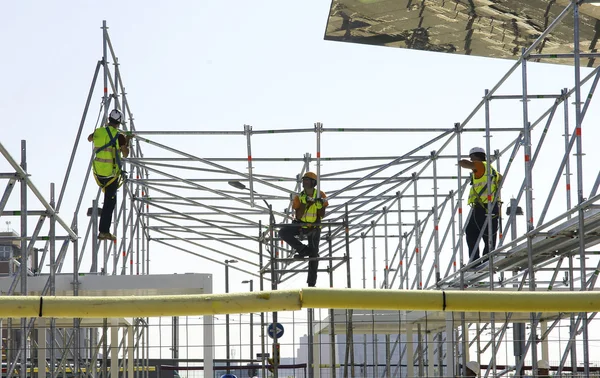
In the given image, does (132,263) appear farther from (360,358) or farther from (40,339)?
(360,358)

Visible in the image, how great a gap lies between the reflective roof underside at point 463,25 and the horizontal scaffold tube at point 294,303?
971 cm

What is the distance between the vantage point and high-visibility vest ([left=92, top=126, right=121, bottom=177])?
53.0 ft

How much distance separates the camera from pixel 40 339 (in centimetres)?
1565

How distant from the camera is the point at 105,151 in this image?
16.1 meters

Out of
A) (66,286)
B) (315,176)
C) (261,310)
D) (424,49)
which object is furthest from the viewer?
(424,49)

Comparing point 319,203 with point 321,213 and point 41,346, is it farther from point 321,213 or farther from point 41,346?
point 41,346

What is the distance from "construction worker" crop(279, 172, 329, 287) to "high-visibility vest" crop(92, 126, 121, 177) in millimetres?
2705

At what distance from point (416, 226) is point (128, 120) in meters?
5.88

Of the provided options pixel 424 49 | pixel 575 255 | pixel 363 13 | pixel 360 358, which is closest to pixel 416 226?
pixel 424 49

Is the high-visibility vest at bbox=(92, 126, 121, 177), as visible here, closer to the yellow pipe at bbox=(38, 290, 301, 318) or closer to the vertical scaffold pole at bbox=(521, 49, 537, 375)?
the vertical scaffold pole at bbox=(521, 49, 537, 375)

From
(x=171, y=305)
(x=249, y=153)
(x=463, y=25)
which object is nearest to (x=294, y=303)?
(x=171, y=305)

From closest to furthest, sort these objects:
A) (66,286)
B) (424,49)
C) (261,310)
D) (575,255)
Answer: (261,310)
(575,255)
(66,286)
(424,49)

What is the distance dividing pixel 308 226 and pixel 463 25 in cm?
457

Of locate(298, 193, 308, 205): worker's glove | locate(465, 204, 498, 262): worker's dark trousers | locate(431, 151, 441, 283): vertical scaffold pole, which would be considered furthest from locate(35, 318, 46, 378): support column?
locate(431, 151, 441, 283): vertical scaffold pole
